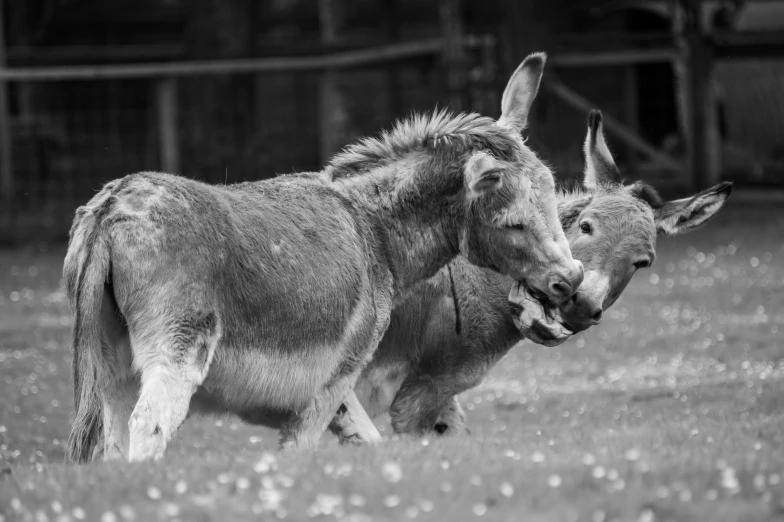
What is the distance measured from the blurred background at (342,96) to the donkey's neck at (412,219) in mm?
12427

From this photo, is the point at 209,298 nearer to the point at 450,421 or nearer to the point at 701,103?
the point at 450,421

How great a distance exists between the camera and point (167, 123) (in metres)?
19.8

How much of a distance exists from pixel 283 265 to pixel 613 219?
2742 mm

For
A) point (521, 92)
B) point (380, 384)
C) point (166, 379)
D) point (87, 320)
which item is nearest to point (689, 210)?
point (521, 92)

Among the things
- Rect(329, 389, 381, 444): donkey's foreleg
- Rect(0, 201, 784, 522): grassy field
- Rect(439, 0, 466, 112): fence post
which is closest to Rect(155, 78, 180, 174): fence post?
Rect(0, 201, 784, 522): grassy field

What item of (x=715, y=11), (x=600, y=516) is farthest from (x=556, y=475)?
(x=715, y=11)

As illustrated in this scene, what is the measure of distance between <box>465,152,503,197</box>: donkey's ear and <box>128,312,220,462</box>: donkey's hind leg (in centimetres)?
159

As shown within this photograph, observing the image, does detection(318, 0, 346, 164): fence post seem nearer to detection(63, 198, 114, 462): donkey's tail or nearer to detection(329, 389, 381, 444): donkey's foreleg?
detection(329, 389, 381, 444): donkey's foreleg

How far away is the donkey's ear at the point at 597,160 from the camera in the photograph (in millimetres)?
7867

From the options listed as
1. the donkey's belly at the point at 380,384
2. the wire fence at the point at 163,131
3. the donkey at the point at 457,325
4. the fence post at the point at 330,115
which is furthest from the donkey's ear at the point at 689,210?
the fence post at the point at 330,115

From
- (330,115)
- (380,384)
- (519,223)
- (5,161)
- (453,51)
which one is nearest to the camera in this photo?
(519,223)

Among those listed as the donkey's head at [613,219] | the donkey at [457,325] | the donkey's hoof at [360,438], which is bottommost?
the donkey's hoof at [360,438]

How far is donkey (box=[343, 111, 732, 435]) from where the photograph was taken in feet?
23.4

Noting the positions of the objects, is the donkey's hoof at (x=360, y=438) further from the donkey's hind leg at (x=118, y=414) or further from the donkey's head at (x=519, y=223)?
the donkey's hind leg at (x=118, y=414)
